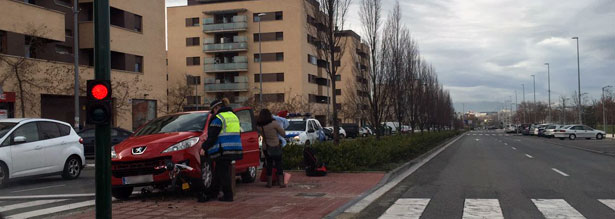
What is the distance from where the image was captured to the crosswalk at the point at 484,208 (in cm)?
721

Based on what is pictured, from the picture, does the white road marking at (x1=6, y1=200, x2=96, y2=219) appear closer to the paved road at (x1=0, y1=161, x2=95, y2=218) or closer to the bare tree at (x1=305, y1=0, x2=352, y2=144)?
the paved road at (x1=0, y1=161, x2=95, y2=218)

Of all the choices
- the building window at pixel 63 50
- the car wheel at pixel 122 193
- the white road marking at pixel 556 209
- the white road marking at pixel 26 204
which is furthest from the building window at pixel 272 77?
the white road marking at pixel 556 209

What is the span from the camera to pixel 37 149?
466 inches

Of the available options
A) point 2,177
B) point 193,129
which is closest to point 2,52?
point 2,177

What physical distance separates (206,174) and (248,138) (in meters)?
1.67

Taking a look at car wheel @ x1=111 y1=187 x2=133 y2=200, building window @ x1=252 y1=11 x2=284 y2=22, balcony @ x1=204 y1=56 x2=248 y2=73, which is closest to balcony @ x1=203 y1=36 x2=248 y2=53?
balcony @ x1=204 y1=56 x2=248 y2=73

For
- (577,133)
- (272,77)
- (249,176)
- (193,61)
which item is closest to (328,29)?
(249,176)

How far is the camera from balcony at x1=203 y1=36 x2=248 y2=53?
61156mm

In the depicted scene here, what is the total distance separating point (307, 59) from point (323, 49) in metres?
46.8

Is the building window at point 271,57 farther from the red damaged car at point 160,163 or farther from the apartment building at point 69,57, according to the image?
the red damaged car at point 160,163

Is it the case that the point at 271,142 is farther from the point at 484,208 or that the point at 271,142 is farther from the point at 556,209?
the point at 556,209

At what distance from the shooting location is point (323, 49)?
1667cm

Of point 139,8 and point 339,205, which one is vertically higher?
point 139,8

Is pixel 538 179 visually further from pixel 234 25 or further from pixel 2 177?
pixel 234 25
